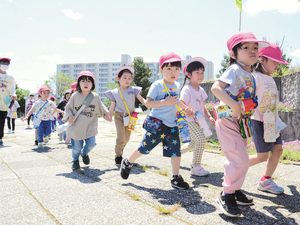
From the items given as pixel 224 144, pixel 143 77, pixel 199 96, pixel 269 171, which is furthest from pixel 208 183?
pixel 143 77

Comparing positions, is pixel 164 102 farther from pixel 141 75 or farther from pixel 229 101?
pixel 141 75

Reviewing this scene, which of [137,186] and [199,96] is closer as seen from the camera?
[137,186]

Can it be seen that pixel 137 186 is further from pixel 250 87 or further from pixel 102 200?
pixel 250 87

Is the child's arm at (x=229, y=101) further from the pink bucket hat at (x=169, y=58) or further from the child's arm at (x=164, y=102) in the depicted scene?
the pink bucket hat at (x=169, y=58)

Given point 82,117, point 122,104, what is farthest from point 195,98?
point 82,117

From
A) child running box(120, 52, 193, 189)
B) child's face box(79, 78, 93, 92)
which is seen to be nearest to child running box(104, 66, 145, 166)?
child's face box(79, 78, 93, 92)

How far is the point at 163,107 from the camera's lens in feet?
10.5

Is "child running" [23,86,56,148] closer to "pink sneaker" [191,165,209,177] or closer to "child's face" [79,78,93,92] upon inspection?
"child's face" [79,78,93,92]

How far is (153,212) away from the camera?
2236 millimetres

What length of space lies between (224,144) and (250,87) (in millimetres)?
594

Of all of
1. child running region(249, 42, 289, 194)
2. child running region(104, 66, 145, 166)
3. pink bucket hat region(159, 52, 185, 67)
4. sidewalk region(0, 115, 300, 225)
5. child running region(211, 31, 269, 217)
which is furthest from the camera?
child running region(104, 66, 145, 166)

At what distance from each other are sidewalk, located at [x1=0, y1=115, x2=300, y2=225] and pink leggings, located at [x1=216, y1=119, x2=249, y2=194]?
10.8 inches

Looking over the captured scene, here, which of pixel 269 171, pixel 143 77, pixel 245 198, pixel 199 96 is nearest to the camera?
pixel 245 198

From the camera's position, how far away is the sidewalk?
6.91 feet
